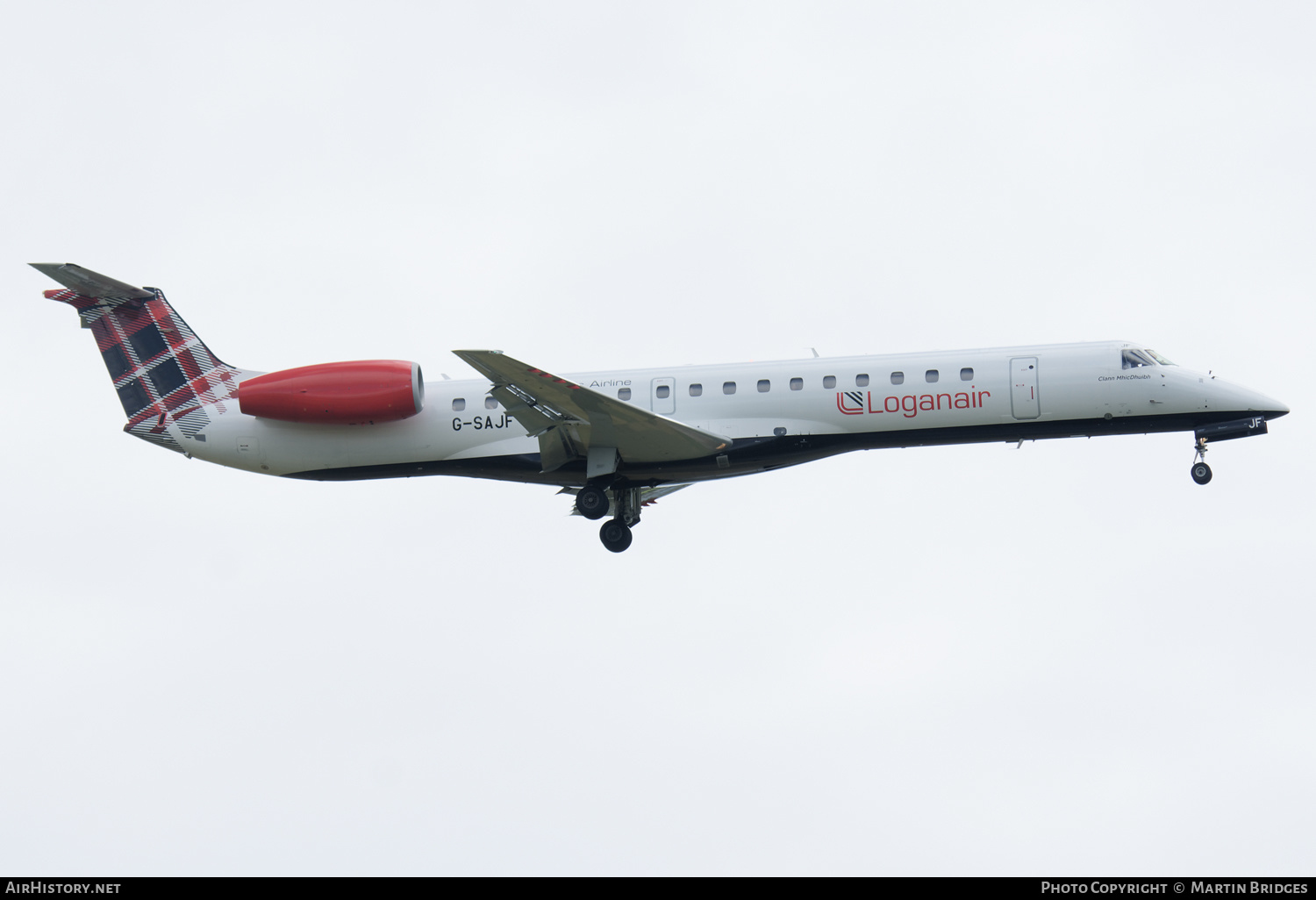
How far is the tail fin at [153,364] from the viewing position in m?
27.7

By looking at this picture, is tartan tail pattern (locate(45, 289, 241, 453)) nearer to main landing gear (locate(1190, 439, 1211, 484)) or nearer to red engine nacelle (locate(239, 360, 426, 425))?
red engine nacelle (locate(239, 360, 426, 425))

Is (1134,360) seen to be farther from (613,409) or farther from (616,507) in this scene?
(616,507)

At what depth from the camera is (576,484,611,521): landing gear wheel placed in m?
26.4

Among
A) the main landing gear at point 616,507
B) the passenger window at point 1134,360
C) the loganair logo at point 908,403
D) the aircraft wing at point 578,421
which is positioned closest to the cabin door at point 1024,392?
the loganair logo at point 908,403

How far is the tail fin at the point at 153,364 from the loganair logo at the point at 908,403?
1231cm

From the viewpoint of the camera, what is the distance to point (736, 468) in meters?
26.3

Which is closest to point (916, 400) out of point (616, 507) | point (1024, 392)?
point (1024, 392)

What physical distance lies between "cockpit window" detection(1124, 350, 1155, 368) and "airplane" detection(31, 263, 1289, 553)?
0.11ft

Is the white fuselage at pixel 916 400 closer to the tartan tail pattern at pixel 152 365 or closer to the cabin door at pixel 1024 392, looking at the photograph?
the cabin door at pixel 1024 392

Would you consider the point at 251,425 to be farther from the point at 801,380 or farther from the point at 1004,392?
the point at 1004,392

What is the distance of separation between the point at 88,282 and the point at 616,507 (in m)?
11.4

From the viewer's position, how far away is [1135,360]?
83.4ft
